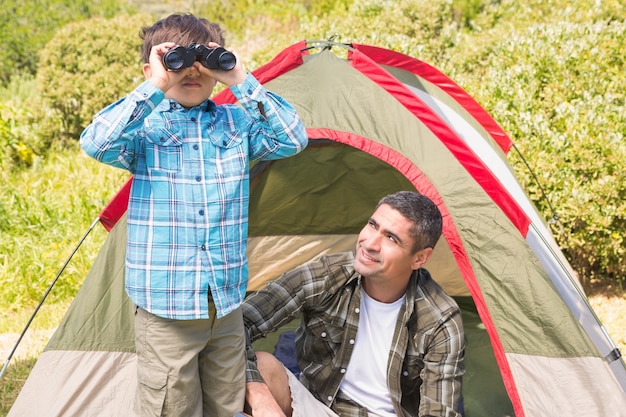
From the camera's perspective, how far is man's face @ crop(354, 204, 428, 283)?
2.49 metres

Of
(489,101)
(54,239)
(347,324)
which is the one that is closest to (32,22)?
(54,239)

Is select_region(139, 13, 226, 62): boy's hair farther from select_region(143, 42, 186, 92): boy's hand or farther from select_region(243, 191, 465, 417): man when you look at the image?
select_region(243, 191, 465, 417): man

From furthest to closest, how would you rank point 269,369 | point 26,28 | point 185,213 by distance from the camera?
point 26,28 → point 269,369 → point 185,213

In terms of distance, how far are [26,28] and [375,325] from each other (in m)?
7.74

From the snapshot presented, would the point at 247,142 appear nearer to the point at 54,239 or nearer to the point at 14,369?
the point at 14,369

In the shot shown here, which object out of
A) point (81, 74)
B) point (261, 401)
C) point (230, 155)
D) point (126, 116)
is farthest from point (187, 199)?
point (81, 74)

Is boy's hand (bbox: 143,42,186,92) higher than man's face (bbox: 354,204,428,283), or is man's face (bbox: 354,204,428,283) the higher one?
boy's hand (bbox: 143,42,186,92)

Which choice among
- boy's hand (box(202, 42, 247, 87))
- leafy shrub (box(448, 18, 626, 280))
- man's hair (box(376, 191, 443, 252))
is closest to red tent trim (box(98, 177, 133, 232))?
boy's hand (box(202, 42, 247, 87))

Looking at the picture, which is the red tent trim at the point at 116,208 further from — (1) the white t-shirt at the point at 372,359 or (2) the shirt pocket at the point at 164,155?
(1) the white t-shirt at the point at 372,359

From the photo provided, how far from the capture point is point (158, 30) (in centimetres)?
206

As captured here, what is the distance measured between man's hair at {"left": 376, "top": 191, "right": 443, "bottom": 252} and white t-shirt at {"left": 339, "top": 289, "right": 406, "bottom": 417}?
23 cm

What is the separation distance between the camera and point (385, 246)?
8.22 ft

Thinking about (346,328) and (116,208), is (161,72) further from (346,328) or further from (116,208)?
(346,328)

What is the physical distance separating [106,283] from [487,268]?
135 cm
